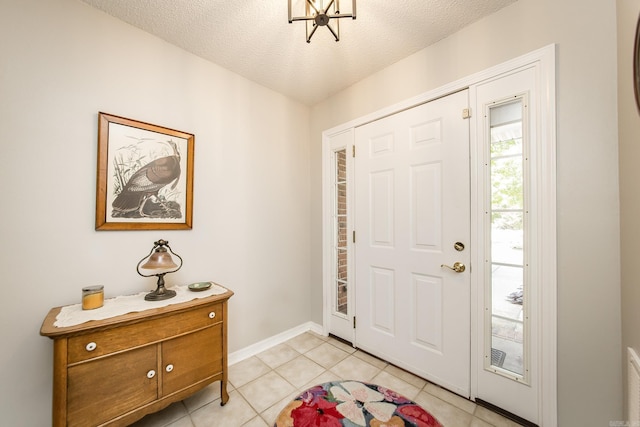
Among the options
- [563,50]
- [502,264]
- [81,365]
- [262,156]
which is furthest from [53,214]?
[563,50]

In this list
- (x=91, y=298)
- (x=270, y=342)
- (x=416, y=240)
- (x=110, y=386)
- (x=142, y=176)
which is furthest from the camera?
(x=270, y=342)

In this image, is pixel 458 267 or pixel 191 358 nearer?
pixel 191 358

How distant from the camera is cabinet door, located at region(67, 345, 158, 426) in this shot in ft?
3.78

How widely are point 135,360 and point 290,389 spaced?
1.06m

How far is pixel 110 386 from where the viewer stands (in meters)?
1.24

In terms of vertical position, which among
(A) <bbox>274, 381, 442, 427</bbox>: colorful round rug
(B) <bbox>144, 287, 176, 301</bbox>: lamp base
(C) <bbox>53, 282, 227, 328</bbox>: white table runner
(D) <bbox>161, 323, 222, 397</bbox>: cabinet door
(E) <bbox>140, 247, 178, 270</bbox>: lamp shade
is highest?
(E) <bbox>140, 247, 178, 270</bbox>: lamp shade

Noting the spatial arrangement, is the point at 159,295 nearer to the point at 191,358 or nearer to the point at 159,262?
the point at 159,262

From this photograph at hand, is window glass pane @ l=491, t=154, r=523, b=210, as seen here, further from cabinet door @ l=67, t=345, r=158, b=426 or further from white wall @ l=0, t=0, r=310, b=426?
cabinet door @ l=67, t=345, r=158, b=426

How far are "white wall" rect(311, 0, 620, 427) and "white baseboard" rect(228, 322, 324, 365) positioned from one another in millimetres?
2034

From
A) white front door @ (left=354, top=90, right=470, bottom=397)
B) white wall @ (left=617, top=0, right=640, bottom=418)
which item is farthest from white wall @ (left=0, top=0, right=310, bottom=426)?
white wall @ (left=617, top=0, right=640, bottom=418)

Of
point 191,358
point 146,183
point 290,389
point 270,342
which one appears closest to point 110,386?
point 191,358

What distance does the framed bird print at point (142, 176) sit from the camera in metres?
1.56

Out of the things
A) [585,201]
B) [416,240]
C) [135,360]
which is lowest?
[135,360]

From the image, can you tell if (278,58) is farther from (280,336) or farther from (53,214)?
(280,336)
